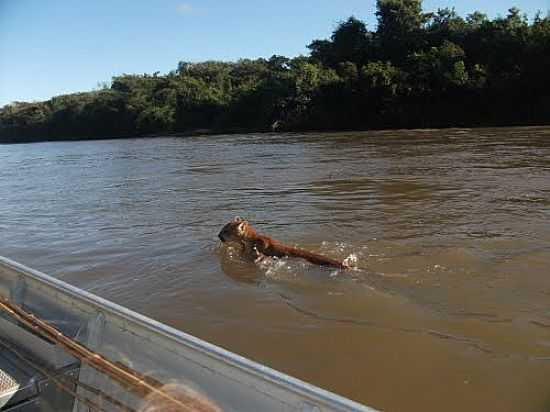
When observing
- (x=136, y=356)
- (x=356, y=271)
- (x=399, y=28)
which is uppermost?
(x=399, y=28)

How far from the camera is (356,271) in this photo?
20.3ft

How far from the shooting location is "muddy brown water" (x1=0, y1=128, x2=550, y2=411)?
3914 mm

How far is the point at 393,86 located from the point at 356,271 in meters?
35.4

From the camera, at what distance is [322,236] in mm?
8039

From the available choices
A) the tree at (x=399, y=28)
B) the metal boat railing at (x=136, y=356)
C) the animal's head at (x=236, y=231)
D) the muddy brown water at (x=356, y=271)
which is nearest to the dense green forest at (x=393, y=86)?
the tree at (x=399, y=28)

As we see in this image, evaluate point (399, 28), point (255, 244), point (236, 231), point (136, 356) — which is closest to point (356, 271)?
point (255, 244)

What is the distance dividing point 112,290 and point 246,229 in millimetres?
1769

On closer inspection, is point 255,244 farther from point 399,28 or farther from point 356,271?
point 399,28

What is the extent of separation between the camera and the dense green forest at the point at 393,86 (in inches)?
1420

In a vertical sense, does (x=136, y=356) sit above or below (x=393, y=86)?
below

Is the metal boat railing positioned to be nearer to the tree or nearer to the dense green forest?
the dense green forest

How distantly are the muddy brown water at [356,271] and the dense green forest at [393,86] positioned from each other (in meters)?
24.4

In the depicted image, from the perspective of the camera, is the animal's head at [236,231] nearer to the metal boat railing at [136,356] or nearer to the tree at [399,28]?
the metal boat railing at [136,356]

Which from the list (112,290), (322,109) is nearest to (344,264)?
(112,290)
